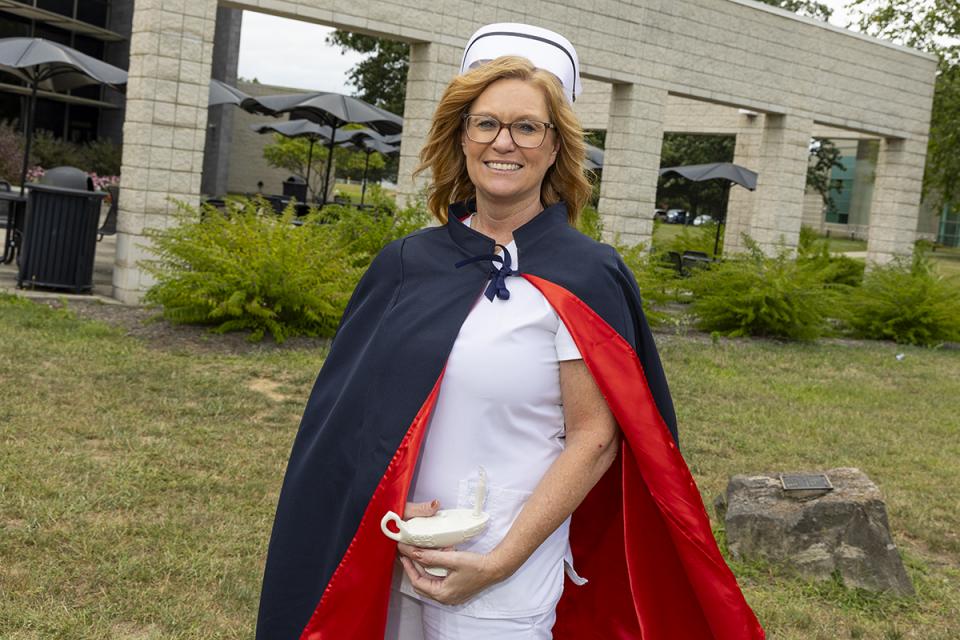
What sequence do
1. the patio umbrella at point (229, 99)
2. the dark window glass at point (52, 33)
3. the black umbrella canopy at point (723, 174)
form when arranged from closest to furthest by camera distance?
the patio umbrella at point (229, 99), the black umbrella canopy at point (723, 174), the dark window glass at point (52, 33)

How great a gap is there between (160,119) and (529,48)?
9.72 m

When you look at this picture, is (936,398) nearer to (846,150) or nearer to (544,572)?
(544,572)

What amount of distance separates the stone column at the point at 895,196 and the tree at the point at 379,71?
18.3 metres

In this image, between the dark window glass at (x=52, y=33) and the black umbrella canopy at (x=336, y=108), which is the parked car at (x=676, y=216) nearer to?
the dark window glass at (x=52, y=33)

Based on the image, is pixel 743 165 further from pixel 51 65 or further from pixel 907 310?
pixel 51 65

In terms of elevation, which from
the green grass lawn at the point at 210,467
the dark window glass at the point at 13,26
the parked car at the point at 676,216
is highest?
the dark window glass at the point at 13,26

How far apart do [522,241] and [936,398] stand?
953 centimetres

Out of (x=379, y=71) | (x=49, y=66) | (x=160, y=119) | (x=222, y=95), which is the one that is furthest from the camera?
(x=379, y=71)

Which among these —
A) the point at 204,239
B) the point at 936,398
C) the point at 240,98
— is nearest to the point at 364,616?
the point at 204,239

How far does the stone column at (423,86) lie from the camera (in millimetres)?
13031

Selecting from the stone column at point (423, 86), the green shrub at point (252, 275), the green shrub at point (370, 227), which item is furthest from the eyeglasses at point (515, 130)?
the stone column at point (423, 86)

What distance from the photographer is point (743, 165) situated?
2212cm

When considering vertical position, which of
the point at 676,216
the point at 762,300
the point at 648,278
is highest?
the point at 676,216

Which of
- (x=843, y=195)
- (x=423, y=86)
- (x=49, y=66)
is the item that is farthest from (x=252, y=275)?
(x=843, y=195)
